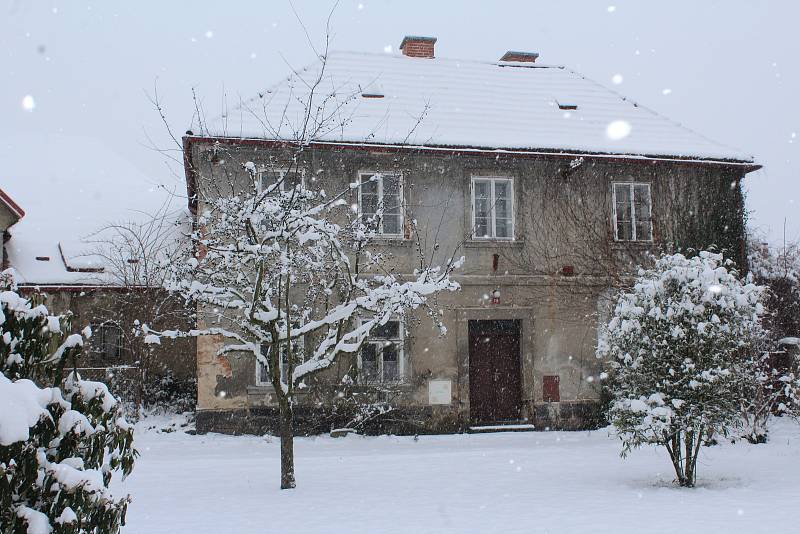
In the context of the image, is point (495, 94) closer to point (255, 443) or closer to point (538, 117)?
point (538, 117)

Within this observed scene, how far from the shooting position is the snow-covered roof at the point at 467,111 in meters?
15.6

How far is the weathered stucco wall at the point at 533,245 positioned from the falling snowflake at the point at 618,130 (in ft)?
2.58

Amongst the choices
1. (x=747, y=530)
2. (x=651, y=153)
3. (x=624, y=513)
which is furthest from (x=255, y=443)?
(x=651, y=153)

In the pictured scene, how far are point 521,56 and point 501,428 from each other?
10.8 metres

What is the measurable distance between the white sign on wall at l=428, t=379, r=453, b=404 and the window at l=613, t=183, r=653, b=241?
5.12 metres

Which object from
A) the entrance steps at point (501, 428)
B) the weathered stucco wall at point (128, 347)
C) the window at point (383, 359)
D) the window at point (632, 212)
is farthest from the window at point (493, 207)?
the weathered stucco wall at point (128, 347)

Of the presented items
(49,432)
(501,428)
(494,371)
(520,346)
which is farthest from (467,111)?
(49,432)

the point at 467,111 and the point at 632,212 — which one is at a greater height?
the point at 467,111

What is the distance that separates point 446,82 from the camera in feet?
60.9

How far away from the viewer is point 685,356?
31.1 feet

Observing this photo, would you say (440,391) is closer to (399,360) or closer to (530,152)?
(399,360)

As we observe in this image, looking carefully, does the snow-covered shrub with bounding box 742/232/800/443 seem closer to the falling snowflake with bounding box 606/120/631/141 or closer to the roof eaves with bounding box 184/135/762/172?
the roof eaves with bounding box 184/135/762/172

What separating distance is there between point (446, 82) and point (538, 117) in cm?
251

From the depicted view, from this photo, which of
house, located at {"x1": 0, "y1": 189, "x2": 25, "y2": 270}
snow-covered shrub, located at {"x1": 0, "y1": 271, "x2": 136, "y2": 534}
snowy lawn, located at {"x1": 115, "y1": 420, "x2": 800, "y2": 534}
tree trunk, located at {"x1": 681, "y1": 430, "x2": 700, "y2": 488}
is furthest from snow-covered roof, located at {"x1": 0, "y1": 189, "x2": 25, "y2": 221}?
tree trunk, located at {"x1": 681, "y1": 430, "x2": 700, "y2": 488}
